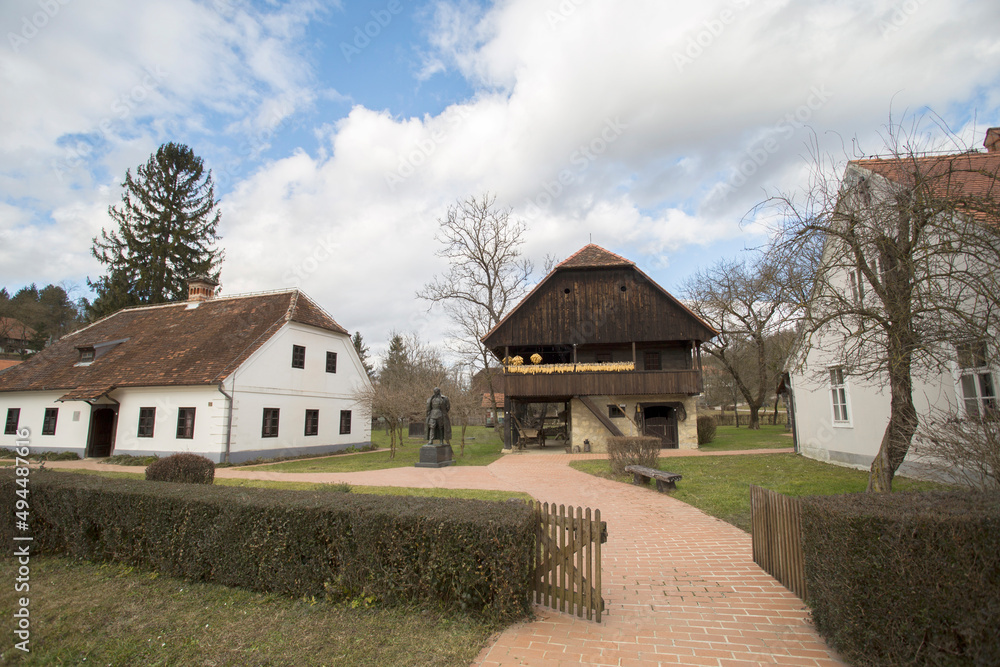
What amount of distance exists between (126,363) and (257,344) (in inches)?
266

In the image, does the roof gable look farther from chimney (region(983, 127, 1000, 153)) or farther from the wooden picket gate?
the wooden picket gate

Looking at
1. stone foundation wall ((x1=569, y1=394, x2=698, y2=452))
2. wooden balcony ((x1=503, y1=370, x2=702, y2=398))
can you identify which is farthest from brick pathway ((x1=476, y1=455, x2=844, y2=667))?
stone foundation wall ((x1=569, y1=394, x2=698, y2=452))

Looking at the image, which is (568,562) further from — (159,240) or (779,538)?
(159,240)

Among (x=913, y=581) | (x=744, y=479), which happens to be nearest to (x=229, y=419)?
(x=744, y=479)

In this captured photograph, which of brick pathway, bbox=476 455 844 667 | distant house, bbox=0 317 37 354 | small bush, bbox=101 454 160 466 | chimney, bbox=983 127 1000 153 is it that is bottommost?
small bush, bbox=101 454 160 466

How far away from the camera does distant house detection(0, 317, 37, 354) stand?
1892 inches

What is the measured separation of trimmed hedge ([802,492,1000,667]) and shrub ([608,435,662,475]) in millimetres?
9772

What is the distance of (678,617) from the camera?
194 inches

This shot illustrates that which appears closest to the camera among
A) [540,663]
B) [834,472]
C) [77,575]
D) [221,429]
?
[540,663]

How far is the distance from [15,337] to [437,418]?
54509 millimetres

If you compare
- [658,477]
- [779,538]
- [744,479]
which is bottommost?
[744,479]

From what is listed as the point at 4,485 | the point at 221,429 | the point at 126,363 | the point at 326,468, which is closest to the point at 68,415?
the point at 126,363

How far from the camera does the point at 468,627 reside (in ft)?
15.5

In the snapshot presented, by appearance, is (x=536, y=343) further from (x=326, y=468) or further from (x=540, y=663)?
(x=540, y=663)
